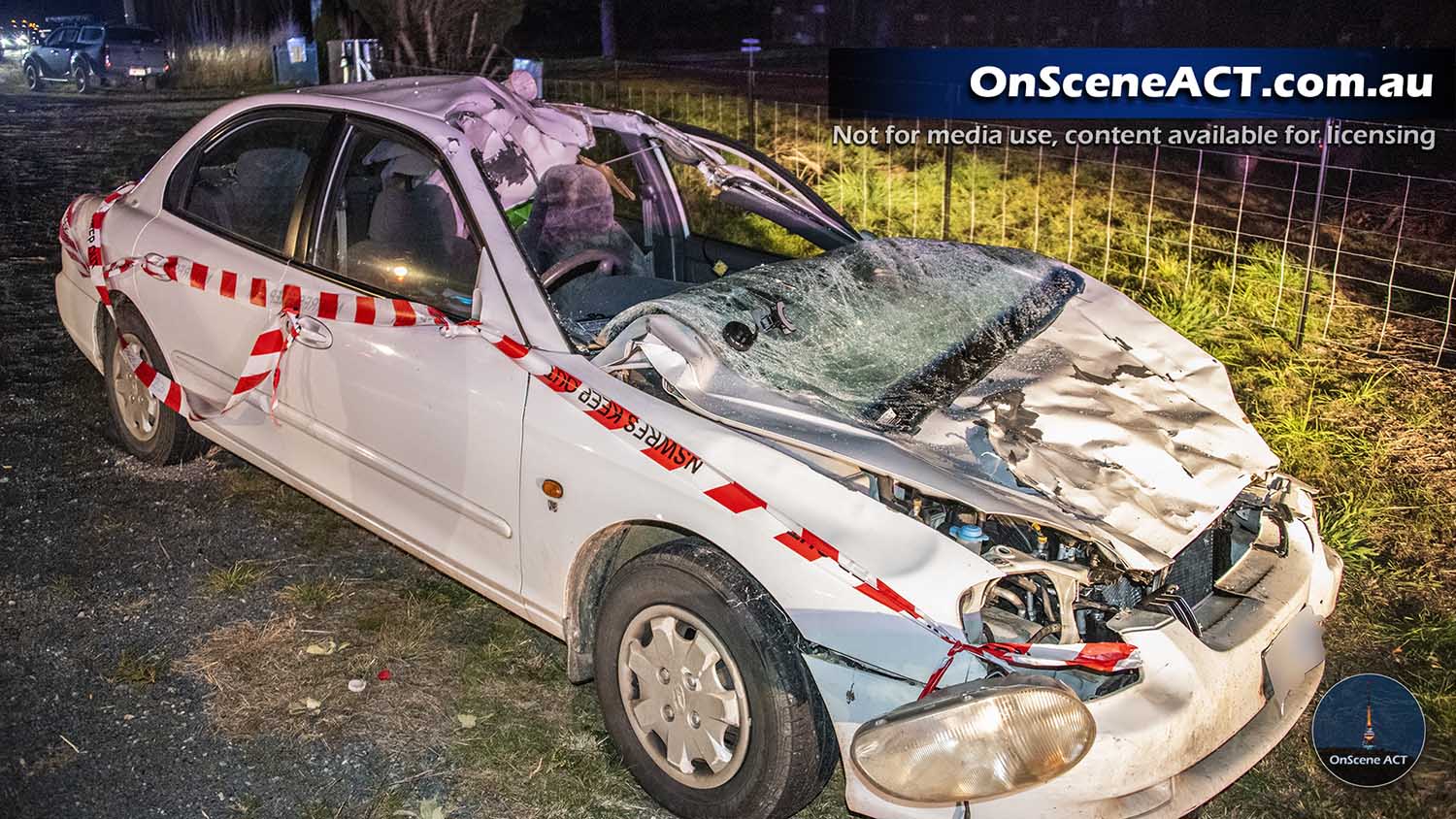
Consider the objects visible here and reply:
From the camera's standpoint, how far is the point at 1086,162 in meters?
9.73

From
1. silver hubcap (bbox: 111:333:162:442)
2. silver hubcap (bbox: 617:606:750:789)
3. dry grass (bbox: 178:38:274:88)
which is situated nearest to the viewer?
silver hubcap (bbox: 617:606:750:789)

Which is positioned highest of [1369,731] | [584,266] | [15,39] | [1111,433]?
[15,39]

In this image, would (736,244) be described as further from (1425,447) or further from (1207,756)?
(1425,447)

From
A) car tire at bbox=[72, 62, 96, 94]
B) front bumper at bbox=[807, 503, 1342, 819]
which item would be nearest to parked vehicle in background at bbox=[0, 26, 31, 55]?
car tire at bbox=[72, 62, 96, 94]

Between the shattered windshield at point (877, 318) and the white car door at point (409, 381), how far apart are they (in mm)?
456

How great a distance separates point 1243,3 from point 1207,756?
1486cm

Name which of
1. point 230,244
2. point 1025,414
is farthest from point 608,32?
point 1025,414

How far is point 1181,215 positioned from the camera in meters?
8.77

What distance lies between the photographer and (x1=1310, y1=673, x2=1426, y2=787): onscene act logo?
139 inches

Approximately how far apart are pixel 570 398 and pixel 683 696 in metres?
0.80

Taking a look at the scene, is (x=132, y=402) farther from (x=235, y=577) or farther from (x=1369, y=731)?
(x=1369, y=731)

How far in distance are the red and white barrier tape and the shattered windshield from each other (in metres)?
0.29

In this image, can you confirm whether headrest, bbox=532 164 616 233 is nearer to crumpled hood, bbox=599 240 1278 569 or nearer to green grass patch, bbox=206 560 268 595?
crumpled hood, bbox=599 240 1278 569

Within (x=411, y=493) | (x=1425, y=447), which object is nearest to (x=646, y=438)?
(x=411, y=493)
